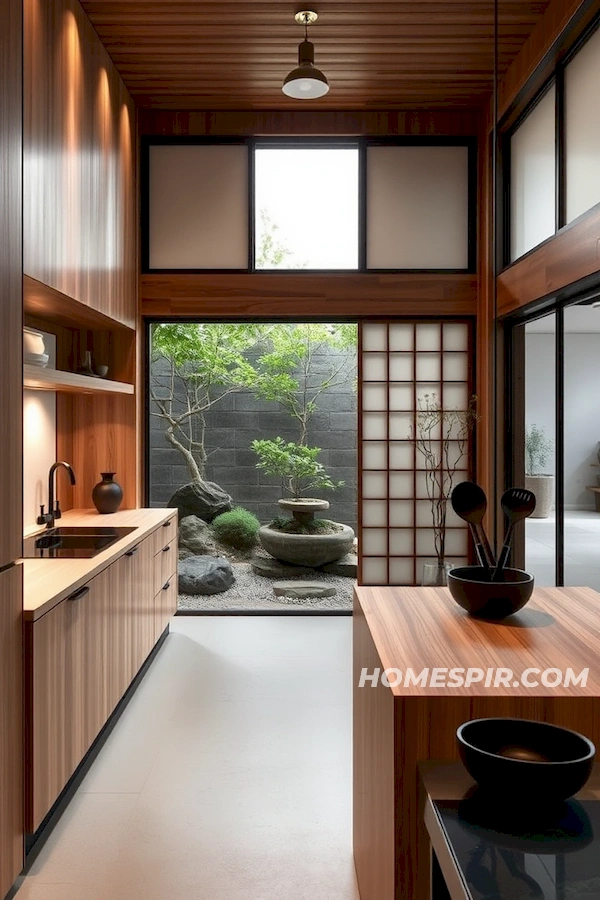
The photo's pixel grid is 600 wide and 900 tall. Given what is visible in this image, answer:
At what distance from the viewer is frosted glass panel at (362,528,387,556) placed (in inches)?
202

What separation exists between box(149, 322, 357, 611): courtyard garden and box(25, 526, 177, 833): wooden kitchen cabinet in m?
3.74

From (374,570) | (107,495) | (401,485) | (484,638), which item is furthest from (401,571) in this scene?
(484,638)

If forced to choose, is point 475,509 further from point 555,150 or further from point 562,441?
point 555,150

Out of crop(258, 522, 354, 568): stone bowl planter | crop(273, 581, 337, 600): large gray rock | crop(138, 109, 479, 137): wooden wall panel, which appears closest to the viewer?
crop(138, 109, 479, 137): wooden wall panel

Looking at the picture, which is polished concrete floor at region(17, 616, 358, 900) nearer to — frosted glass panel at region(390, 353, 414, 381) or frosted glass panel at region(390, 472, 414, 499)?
→ frosted glass panel at region(390, 472, 414, 499)

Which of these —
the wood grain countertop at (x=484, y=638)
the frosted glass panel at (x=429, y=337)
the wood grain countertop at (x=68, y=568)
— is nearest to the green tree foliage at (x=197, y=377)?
the frosted glass panel at (x=429, y=337)

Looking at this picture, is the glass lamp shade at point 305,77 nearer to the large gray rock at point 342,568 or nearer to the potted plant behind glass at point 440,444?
the potted plant behind glass at point 440,444

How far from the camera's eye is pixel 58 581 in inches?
100

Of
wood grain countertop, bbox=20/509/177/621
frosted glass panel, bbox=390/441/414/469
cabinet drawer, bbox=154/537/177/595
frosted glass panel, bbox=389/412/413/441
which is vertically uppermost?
frosted glass panel, bbox=389/412/413/441

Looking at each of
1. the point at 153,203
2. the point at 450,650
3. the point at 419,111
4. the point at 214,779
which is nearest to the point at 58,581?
the point at 214,779

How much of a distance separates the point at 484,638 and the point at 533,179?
10.8 feet

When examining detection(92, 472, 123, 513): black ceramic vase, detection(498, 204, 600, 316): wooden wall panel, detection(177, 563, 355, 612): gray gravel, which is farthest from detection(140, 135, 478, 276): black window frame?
detection(177, 563, 355, 612): gray gravel

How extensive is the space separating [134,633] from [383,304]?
2716 millimetres

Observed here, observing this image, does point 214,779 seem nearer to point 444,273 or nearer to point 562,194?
point 562,194
